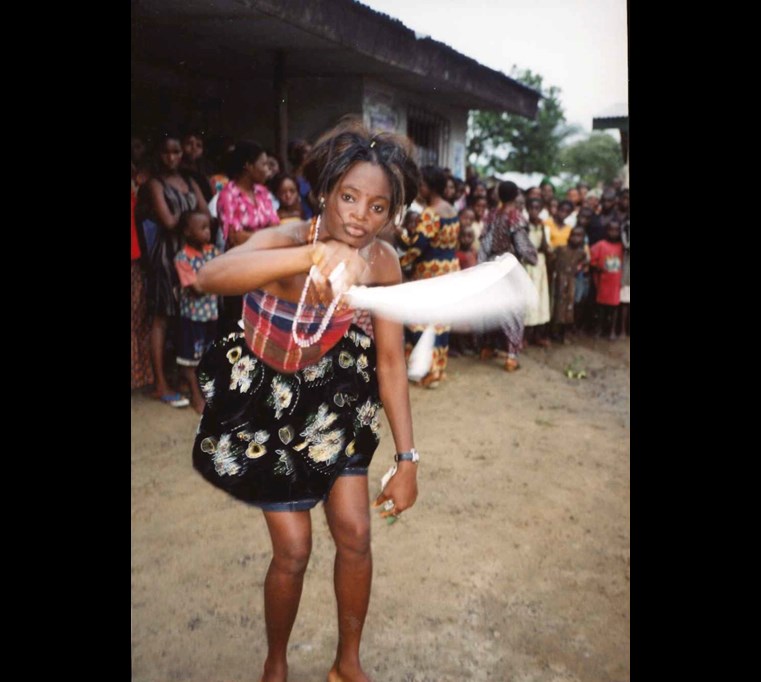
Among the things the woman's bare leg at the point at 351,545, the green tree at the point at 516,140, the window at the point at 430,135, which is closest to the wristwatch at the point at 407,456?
the woman's bare leg at the point at 351,545

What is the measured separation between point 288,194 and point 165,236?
2.15 feet

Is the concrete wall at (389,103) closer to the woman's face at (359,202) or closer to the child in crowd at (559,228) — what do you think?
the woman's face at (359,202)

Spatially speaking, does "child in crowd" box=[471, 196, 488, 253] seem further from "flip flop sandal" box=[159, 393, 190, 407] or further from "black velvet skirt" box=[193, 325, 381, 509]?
"black velvet skirt" box=[193, 325, 381, 509]

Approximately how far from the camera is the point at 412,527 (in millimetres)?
3002

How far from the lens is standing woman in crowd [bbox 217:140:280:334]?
3.15m

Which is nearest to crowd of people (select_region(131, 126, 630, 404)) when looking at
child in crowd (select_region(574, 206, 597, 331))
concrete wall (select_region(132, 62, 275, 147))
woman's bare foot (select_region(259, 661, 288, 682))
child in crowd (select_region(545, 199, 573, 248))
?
concrete wall (select_region(132, 62, 275, 147))

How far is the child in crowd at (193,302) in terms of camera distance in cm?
326

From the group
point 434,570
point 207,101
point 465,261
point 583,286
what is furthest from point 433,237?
point 583,286

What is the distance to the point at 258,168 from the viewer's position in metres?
3.45

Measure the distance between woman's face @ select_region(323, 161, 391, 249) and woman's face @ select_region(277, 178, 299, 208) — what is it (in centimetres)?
212
